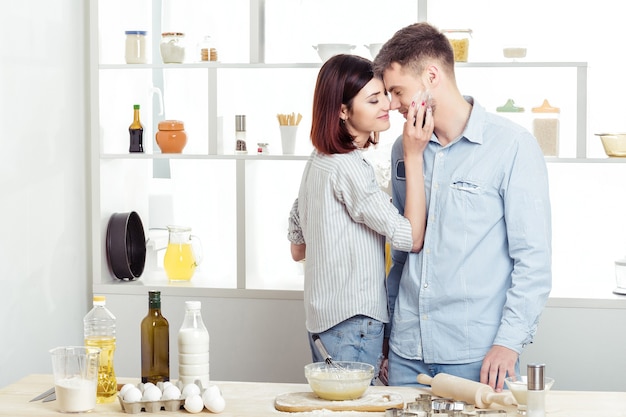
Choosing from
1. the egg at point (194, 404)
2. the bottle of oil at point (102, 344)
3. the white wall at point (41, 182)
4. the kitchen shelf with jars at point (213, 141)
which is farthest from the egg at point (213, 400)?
the kitchen shelf with jars at point (213, 141)

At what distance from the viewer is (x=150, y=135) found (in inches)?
168

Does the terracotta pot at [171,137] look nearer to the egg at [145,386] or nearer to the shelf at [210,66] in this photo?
the shelf at [210,66]

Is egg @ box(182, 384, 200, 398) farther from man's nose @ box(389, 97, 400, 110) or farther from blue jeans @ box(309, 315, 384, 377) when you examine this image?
man's nose @ box(389, 97, 400, 110)

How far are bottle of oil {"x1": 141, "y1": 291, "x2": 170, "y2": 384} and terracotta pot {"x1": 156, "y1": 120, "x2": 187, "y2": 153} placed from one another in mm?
1699

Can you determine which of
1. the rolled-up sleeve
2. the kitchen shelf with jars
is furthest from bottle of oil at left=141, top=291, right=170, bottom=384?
the kitchen shelf with jars

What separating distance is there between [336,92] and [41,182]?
1.36 meters

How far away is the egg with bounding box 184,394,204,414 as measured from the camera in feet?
6.53

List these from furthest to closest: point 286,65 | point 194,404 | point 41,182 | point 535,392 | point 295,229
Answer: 1. point 286,65
2. point 41,182
3. point 295,229
4. point 194,404
5. point 535,392

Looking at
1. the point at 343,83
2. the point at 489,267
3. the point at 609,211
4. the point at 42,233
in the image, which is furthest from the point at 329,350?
the point at 609,211

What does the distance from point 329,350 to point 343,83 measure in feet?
2.50

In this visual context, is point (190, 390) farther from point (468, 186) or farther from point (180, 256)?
point (180, 256)

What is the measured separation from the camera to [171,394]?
79.4 inches

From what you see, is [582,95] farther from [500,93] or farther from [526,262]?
[526,262]

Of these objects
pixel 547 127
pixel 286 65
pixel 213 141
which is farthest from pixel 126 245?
pixel 547 127
